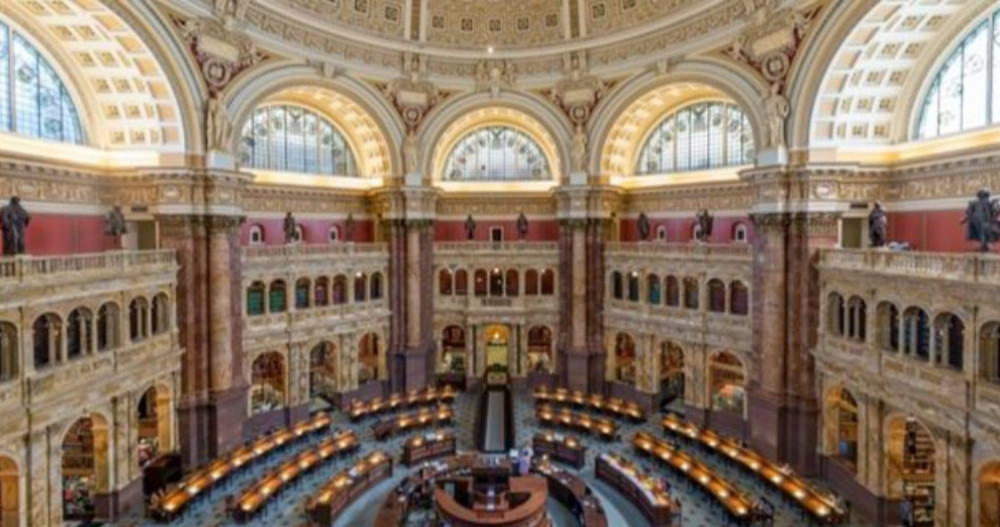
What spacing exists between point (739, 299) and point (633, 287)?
6435mm

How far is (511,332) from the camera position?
36562 millimetres

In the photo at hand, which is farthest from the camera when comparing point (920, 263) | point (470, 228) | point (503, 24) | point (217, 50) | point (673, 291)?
point (470, 228)

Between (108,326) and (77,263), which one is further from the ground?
(77,263)

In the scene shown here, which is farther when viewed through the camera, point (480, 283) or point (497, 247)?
point (480, 283)

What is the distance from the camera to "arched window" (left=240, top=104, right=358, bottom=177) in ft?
104

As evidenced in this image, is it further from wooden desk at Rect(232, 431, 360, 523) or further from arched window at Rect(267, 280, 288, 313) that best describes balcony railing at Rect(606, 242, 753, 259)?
arched window at Rect(267, 280, 288, 313)

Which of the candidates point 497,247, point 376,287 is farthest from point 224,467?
point 497,247

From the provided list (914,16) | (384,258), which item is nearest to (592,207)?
(384,258)

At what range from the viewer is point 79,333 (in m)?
20.1

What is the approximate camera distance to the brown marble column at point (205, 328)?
2498cm

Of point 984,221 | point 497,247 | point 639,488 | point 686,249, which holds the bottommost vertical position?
point 639,488

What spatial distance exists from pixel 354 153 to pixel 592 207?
1455 centimetres

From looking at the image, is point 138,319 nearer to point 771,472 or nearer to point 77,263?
point 77,263

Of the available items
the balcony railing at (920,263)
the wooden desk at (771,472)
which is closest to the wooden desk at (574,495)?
the wooden desk at (771,472)
